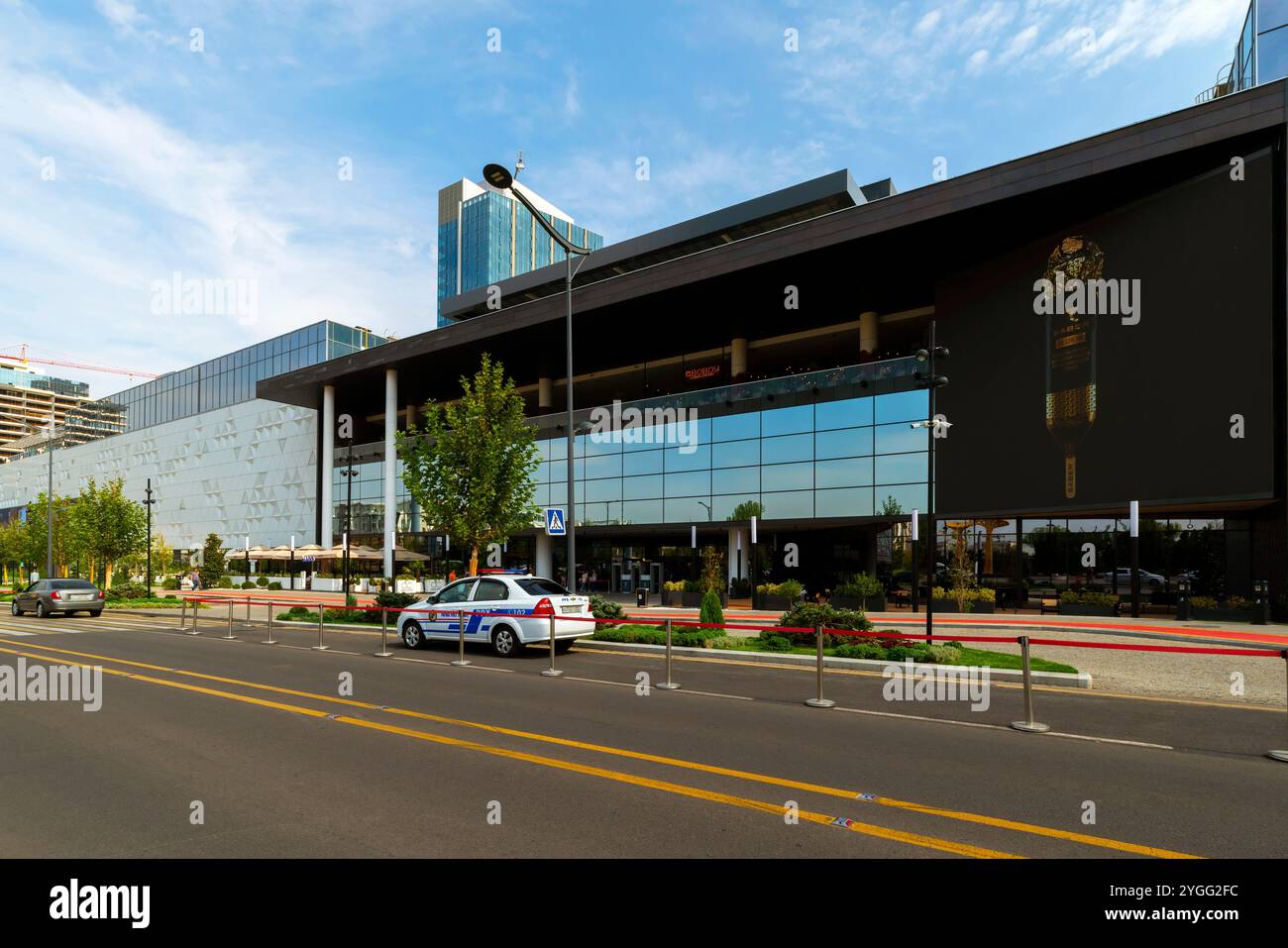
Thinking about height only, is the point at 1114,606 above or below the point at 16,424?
below

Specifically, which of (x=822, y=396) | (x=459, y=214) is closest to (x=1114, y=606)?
(x=822, y=396)

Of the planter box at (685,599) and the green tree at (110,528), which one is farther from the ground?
the green tree at (110,528)

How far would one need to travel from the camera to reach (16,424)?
18000 centimetres

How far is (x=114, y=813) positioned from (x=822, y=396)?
2914cm

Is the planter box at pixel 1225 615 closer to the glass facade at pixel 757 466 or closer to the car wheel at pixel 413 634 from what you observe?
the glass facade at pixel 757 466

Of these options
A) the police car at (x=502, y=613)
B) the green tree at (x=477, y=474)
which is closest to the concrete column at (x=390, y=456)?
the green tree at (x=477, y=474)

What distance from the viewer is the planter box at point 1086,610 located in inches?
1000

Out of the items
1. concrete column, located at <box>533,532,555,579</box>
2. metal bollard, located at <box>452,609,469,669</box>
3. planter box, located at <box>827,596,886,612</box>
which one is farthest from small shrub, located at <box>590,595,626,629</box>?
concrete column, located at <box>533,532,555,579</box>

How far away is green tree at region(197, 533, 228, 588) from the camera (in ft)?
177

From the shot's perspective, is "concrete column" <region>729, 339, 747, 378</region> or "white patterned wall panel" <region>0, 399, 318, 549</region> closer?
"concrete column" <region>729, 339, 747, 378</region>

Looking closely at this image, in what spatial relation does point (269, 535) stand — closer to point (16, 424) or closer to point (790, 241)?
point (790, 241)

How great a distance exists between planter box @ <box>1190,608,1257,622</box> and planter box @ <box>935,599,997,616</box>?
5794 mm

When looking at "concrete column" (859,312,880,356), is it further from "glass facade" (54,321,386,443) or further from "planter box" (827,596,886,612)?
"glass facade" (54,321,386,443)

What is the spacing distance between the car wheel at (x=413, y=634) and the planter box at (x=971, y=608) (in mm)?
18718
